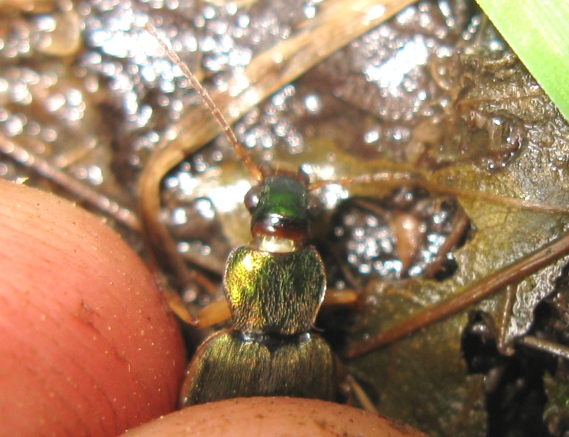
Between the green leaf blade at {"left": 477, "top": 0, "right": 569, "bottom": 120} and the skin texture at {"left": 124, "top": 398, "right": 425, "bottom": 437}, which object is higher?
the green leaf blade at {"left": 477, "top": 0, "right": 569, "bottom": 120}

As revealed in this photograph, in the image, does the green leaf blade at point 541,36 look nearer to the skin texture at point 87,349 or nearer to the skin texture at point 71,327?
the skin texture at point 87,349

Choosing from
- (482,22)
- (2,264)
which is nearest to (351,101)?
(482,22)

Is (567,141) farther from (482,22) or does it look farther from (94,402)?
(94,402)

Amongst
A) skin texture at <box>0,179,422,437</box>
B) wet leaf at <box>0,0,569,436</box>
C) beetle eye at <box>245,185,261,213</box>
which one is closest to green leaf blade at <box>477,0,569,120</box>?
wet leaf at <box>0,0,569,436</box>

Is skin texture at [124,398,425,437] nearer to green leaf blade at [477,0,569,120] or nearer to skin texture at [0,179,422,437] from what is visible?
skin texture at [0,179,422,437]

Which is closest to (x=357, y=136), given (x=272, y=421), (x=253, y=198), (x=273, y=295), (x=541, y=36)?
(x=253, y=198)

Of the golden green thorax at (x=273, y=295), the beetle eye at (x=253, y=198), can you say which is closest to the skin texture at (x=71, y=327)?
the golden green thorax at (x=273, y=295)
